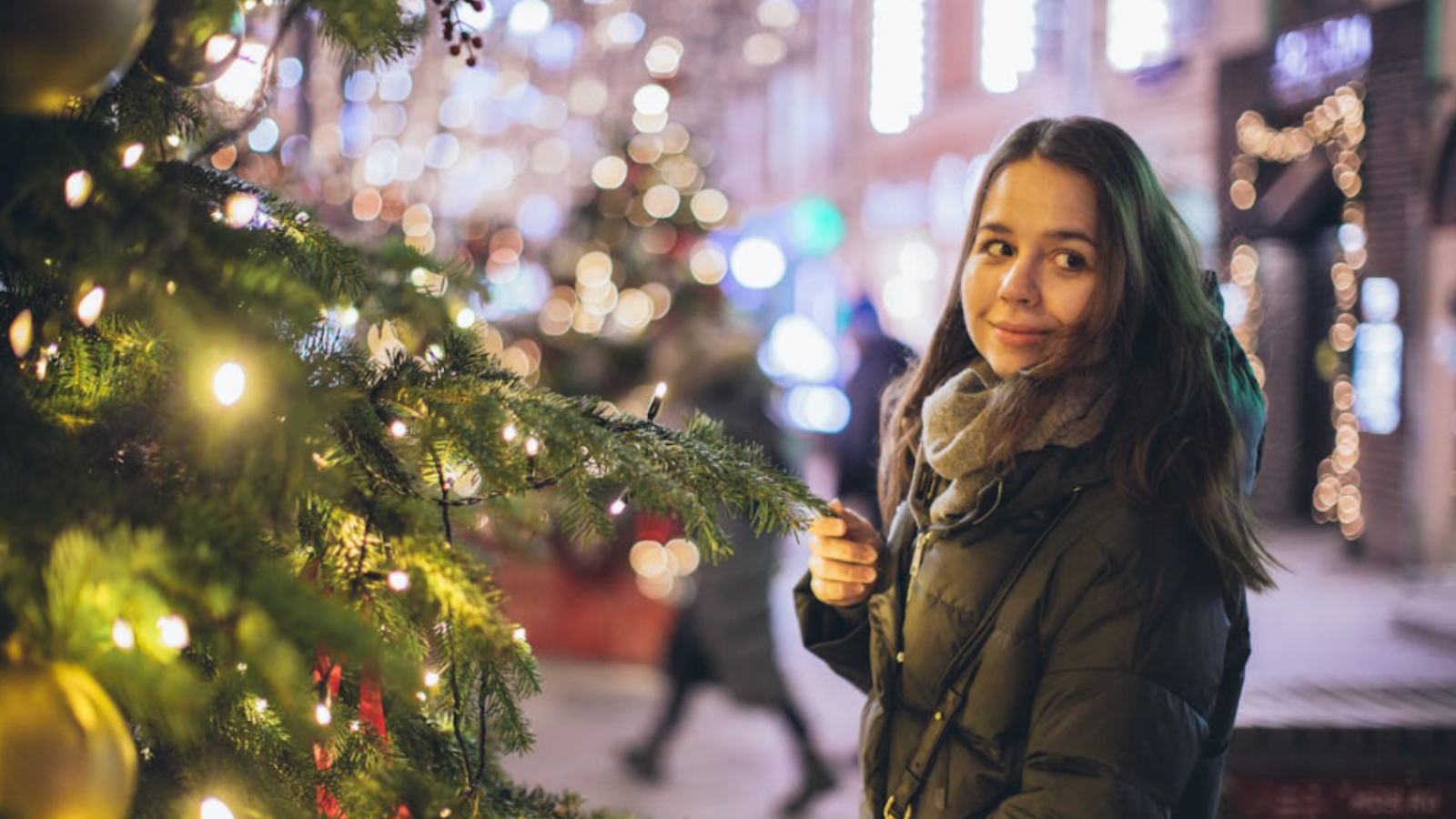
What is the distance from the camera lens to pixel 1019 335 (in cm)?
170

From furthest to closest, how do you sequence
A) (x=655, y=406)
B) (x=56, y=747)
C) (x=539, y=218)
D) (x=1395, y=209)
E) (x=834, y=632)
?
(x=539, y=218)
(x=1395, y=209)
(x=834, y=632)
(x=655, y=406)
(x=56, y=747)

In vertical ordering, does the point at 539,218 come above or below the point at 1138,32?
below

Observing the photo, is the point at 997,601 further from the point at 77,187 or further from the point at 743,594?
the point at 743,594

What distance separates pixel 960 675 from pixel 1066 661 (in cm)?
16

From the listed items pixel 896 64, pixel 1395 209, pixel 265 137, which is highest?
pixel 896 64

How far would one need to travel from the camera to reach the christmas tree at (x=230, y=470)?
82 cm

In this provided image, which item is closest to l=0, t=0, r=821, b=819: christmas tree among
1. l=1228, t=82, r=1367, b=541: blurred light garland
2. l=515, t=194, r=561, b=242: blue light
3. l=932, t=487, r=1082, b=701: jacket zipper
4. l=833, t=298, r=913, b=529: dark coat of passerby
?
l=932, t=487, r=1082, b=701: jacket zipper

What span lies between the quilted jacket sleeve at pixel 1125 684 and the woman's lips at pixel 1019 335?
32cm

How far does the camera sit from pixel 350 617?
2.77ft

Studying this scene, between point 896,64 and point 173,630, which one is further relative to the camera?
point 896,64

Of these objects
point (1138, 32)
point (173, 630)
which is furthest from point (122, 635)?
point (1138, 32)

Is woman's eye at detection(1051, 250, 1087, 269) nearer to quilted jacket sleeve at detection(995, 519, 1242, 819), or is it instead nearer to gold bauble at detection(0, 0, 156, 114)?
quilted jacket sleeve at detection(995, 519, 1242, 819)

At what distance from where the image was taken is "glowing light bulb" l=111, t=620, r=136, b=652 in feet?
2.70

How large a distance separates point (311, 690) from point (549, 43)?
13.0m
